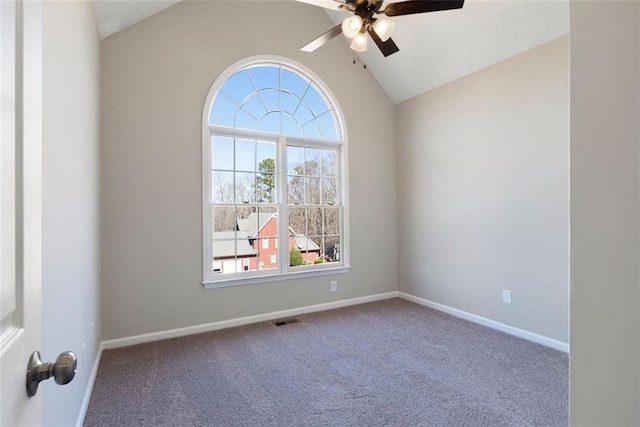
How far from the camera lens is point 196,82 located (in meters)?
3.36

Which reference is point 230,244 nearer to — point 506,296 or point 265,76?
point 265,76

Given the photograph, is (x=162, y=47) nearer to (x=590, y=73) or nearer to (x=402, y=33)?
(x=402, y=33)

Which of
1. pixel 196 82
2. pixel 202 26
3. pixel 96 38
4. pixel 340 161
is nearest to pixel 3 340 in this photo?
pixel 96 38

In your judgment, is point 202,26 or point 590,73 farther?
point 202,26

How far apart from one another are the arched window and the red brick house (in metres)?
0.01

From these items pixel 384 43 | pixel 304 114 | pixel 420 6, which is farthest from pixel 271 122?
pixel 420 6

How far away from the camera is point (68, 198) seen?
174 cm

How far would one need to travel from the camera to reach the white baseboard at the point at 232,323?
301cm

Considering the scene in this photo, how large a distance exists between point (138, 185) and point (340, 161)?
238cm

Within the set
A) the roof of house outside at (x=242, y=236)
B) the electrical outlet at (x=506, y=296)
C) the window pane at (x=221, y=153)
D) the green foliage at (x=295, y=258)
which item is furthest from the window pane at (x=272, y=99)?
the electrical outlet at (x=506, y=296)

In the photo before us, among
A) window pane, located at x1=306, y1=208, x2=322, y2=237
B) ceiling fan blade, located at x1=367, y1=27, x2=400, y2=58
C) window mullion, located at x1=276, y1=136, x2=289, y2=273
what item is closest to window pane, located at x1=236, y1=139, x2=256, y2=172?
window mullion, located at x1=276, y1=136, x2=289, y2=273

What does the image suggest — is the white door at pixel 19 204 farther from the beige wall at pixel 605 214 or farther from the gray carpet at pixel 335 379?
the gray carpet at pixel 335 379

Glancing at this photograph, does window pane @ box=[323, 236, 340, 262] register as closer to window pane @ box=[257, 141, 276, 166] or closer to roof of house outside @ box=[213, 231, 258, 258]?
roof of house outside @ box=[213, 231, 258, 258]

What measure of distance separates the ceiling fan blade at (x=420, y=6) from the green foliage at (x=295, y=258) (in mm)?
2660
